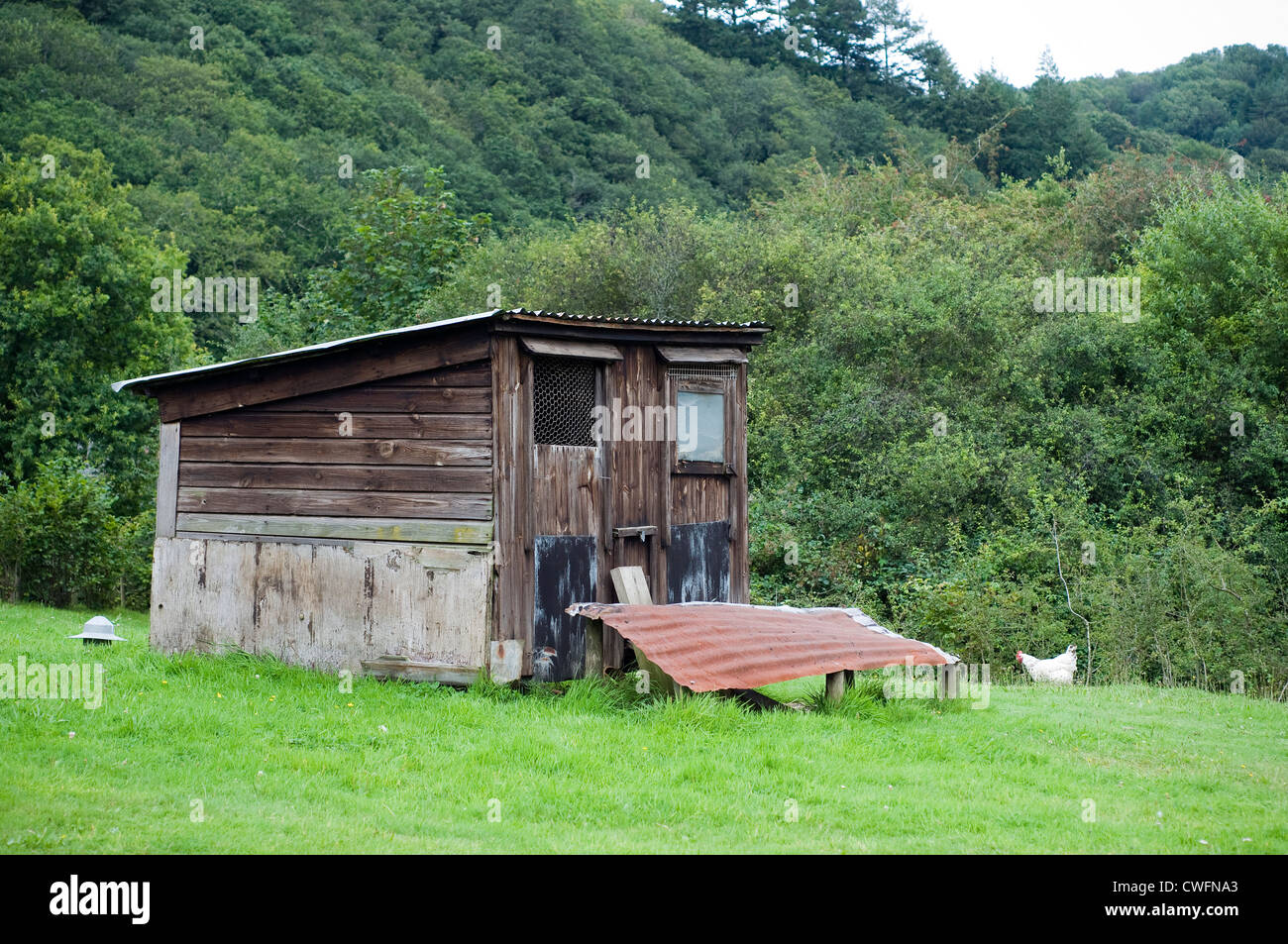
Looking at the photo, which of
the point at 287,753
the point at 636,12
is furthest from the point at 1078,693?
the point at 636,12

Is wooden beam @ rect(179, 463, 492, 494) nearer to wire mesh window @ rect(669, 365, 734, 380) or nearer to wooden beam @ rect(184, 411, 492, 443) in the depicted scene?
wooden beam @ rect(184, 411, 492, 443)

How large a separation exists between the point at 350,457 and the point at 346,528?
730mm

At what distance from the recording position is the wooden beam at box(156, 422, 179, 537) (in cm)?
1245

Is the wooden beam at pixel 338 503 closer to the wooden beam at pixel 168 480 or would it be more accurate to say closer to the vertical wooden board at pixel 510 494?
the wooden beam at pixel 168 480

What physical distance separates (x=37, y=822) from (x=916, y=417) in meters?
19.8

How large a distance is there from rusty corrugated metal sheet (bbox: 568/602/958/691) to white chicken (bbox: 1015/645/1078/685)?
4.44m

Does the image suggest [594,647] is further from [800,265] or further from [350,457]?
[800,265]

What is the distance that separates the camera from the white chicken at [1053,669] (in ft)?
49.9

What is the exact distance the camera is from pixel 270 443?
39.6 feet

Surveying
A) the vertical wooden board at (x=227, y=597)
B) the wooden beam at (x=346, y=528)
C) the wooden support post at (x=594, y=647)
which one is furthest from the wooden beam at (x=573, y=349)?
the vertical wooden board at (x=227, y=597)

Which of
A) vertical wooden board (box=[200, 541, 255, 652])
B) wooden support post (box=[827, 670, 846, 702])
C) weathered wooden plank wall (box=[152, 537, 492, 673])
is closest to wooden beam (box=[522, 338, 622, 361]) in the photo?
weathered wooden plank wall (box=[152, 537, 492, 673])

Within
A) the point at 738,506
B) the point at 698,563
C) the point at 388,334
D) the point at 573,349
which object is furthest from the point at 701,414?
the point at 388,334
